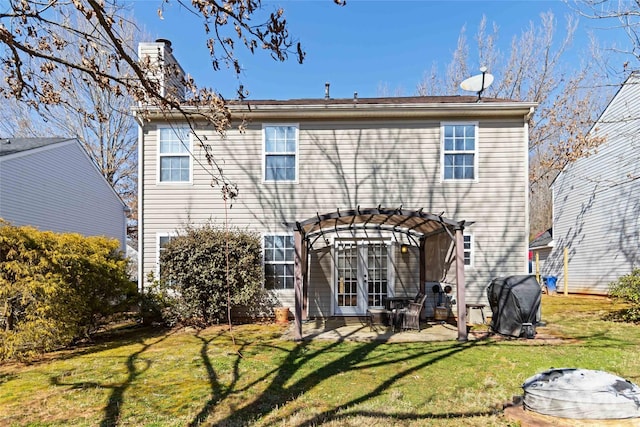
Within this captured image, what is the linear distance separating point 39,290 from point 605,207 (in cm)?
1752

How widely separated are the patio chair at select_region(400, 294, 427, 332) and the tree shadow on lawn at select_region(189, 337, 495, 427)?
117 cm

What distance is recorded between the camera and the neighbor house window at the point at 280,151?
9500 mm

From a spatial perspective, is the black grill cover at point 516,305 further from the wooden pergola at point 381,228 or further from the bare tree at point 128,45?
the bare tree at point 128,45

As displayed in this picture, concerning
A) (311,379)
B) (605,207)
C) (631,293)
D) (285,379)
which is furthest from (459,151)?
(605,207)

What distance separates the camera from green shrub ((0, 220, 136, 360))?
236 inches

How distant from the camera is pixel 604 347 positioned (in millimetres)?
6426

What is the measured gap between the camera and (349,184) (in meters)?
9.48

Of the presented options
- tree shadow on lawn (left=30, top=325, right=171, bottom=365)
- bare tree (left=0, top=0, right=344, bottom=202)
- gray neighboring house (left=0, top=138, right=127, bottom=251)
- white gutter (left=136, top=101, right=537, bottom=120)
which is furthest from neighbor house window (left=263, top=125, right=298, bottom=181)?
gray neighboring house (left=0, top=138, right=127, bottom=251)

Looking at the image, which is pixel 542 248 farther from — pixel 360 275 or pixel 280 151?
pixel 280 151

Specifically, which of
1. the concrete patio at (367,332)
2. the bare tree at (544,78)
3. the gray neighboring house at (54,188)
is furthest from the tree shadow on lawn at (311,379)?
the bare tree at (544,78)

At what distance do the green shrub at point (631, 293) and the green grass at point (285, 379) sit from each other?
103 cm

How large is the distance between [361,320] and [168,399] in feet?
18.7

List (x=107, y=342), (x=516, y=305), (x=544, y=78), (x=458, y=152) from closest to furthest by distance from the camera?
(x=516, y=305), (x=107, y=342), (x=458, y=152), (x=544, y=78)

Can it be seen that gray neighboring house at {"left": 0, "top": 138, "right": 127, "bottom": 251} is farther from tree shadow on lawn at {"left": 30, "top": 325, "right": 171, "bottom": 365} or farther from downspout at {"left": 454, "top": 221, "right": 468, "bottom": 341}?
downspout at {"left": 454, "top": 221, "right": 468, "bottom": 341}
